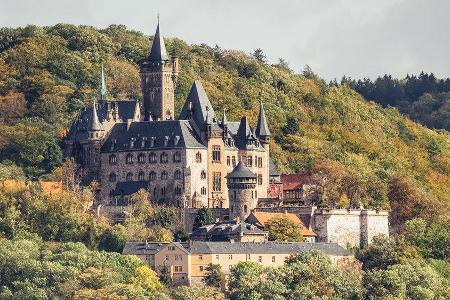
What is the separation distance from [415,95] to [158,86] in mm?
71699

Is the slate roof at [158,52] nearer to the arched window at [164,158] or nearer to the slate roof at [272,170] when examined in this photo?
the arched window at [164,158]

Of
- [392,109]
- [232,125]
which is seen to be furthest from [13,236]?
[392,109]

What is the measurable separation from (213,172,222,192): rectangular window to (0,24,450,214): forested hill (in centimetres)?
645

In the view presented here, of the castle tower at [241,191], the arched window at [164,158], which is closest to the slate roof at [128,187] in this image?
the arched window at [164,158]

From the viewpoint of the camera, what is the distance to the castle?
120 metres

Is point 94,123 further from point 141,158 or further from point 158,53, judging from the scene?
point 158,53

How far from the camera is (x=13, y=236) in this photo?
116 meters

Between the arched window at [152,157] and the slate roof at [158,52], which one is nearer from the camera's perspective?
the arched window at [152,157]

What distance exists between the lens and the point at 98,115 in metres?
124

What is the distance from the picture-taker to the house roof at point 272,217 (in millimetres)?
117562

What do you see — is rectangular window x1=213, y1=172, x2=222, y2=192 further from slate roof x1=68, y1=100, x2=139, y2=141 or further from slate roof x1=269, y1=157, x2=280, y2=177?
slate roof x1=68, y1=100, x2=139, y2=141

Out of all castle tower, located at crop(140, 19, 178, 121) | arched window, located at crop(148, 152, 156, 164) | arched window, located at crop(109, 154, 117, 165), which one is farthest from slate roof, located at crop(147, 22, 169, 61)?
arched window, located at crop(148, 152, 156, 164)

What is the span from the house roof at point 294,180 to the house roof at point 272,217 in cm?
586

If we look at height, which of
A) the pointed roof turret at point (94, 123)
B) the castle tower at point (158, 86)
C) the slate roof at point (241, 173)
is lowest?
the slate roof at point (241, 173)
